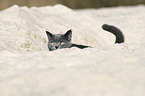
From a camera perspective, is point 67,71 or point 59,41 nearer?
point 67,71

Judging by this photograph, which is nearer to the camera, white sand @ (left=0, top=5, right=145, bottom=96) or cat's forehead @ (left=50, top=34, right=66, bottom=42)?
white sand @ (left=0, top=5, right=145, bottom=96)

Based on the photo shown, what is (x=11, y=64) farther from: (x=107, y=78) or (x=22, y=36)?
(x=22, y=36)

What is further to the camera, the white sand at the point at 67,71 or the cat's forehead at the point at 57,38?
the cat's forehead at the point at 57,38

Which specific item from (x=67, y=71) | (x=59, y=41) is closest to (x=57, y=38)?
(x=59, y=41)

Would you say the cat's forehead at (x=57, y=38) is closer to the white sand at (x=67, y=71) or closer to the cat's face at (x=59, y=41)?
the cat's face at (x=59, y=41)

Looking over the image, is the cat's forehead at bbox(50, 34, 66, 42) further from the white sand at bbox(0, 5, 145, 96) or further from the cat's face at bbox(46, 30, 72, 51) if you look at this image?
the white sand at bbox(0, 5, 145, 96)

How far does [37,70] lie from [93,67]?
67cm

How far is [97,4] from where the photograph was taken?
1259cm

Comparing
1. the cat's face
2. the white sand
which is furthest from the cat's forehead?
the white sand

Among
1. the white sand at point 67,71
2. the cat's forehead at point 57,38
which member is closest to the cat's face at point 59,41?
the cat's forehead at point 57,38

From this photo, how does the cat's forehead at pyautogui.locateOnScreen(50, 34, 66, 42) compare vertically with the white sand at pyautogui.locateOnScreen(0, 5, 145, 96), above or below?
above

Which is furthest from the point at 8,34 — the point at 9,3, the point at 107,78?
the point at 9,3

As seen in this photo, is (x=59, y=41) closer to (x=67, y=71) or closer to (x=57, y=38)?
(x=57, y=38)

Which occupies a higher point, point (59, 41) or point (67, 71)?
point (59, 41)
